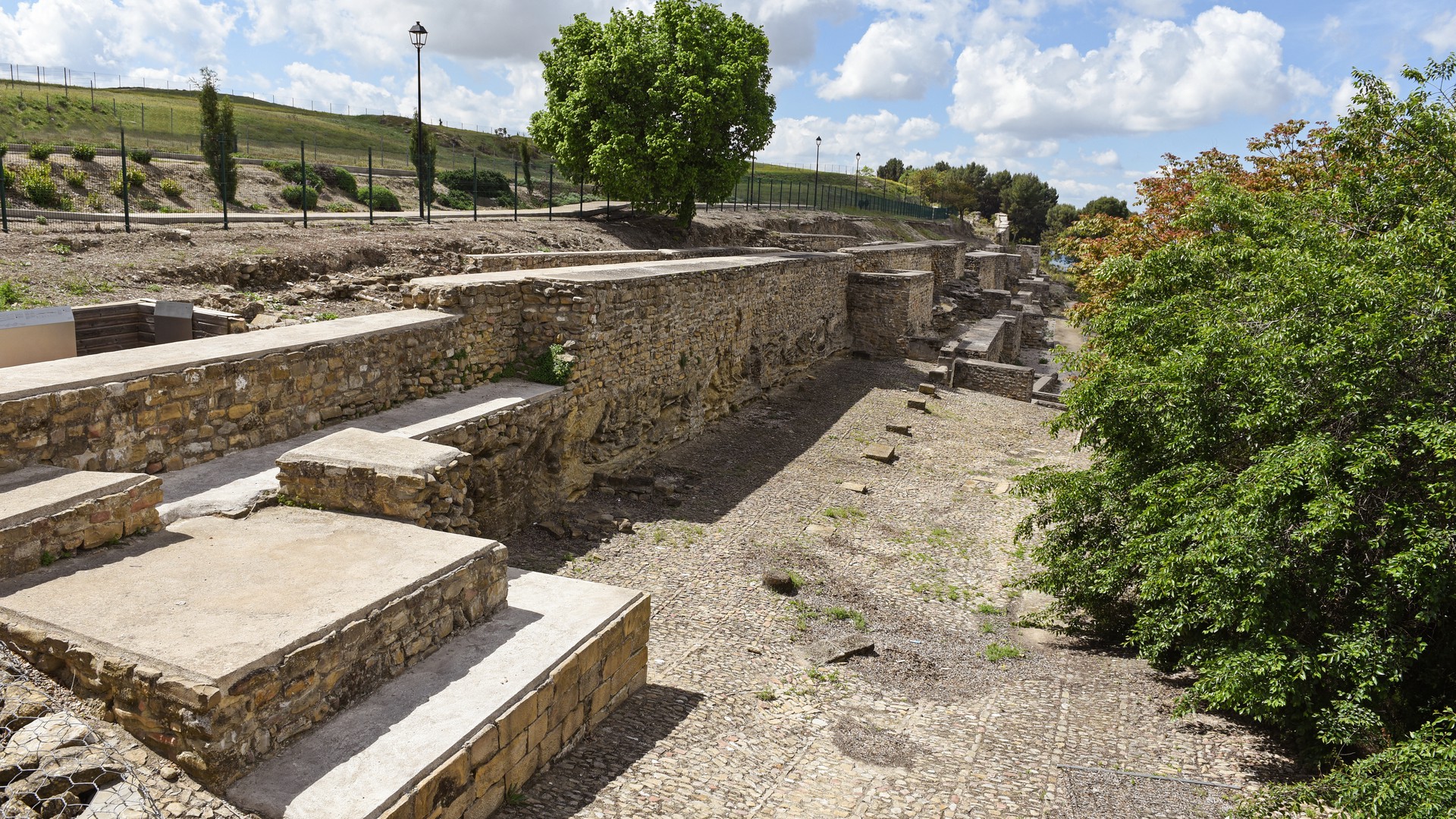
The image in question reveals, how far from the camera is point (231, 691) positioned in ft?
13.2

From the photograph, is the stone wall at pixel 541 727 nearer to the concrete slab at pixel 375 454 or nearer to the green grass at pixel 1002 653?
the concrete slab at pixel 375 454

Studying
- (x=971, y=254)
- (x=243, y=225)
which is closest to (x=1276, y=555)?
(x=243, y=225)

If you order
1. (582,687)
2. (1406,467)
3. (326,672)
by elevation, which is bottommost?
(582,687)

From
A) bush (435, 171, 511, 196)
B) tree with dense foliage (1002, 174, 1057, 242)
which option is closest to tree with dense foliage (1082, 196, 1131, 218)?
tree with dense foliage (1002, 174, 1057, 242)

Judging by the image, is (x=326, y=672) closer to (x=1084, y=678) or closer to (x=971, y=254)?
(x=1084, y=678)

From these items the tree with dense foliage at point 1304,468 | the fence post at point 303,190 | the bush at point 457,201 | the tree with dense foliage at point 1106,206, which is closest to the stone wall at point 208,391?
the tree with dense foliage at point 1304,468

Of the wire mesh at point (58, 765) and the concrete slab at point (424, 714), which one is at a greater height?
the wire mesh at point (58, 765)

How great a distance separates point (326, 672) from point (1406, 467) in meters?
7.04

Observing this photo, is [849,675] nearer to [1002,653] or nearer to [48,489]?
[1002,653]

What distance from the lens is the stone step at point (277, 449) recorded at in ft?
20.7

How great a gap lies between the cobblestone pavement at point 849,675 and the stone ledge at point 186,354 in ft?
8.99

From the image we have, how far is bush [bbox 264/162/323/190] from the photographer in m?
27.5

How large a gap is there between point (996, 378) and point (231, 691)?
1896 centimetres

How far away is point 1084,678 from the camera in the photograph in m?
7.65
